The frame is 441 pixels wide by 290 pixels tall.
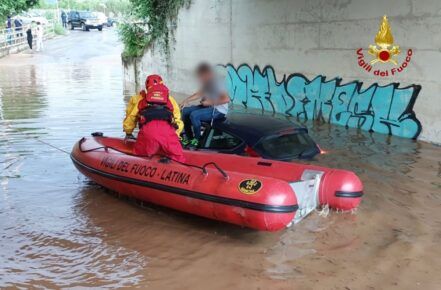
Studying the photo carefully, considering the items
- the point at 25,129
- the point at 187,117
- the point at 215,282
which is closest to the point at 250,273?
the point at 215,282

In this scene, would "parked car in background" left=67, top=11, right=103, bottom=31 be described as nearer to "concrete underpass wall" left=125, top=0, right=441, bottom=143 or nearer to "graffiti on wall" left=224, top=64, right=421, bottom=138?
"concrete underpass wall" left=125, top=0, right=441, bottom=143

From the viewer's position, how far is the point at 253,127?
6.48 metres

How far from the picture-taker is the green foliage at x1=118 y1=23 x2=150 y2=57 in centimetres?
2036

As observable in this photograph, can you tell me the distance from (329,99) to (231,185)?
6.66m

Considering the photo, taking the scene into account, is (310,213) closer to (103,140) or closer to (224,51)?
(103,140)

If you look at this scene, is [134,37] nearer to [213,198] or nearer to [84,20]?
[213,198]

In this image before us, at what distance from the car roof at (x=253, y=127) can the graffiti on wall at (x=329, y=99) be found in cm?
339

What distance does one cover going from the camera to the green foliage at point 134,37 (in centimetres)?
2036

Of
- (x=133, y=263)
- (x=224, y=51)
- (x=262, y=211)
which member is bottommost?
(x=133, y=263)

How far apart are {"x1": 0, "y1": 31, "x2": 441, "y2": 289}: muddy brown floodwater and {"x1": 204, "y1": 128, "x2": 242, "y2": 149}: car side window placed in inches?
50.0

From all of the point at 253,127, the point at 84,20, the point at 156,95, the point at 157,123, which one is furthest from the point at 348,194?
the point at 84,20

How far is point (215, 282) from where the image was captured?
13.5ft

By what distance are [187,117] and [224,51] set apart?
291 inches

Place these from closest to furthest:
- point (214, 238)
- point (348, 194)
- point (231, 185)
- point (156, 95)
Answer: point (231, 185) → point (214, 238) → point (348, 194) → point (156, 95)
